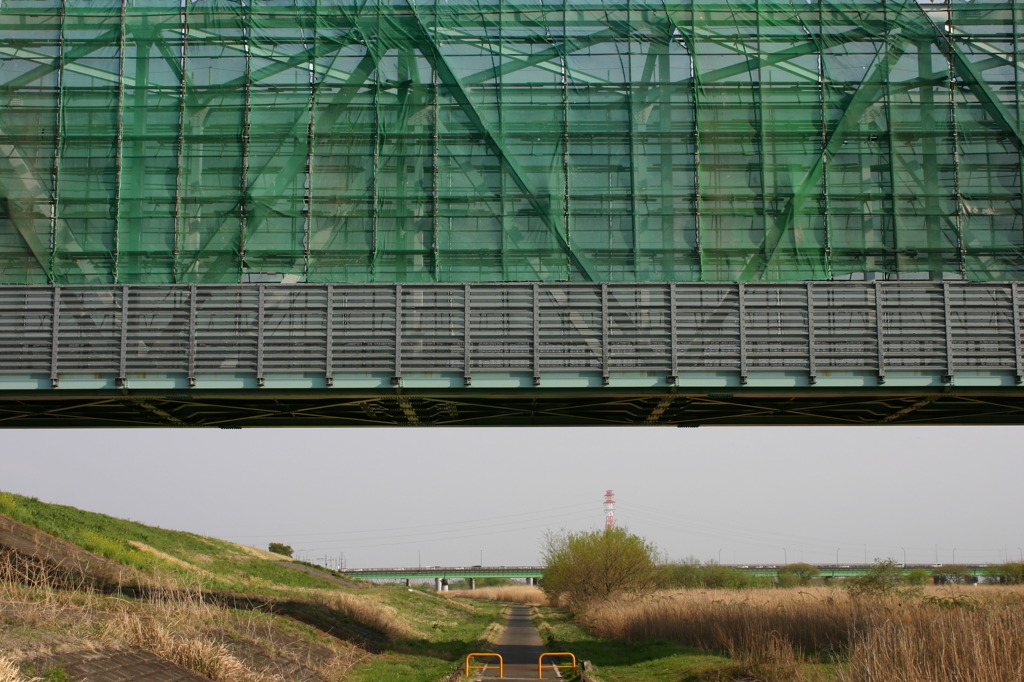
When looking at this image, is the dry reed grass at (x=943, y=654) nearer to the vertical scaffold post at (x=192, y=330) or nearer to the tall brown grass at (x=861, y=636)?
the tall brown grass at (x=861, y=636)

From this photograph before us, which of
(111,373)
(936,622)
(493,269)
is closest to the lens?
(936,622)

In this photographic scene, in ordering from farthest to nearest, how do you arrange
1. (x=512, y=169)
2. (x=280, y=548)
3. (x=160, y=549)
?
1. (x=280, y=548)
2. (x=160, y=549)
3. (x=512, y=169)

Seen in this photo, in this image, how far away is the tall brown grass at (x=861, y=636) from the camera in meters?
17.6

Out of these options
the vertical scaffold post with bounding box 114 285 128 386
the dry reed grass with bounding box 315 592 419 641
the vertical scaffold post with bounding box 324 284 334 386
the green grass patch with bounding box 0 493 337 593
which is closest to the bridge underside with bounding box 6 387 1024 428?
the vertical scaffold post with bounding box 114 285 128 386

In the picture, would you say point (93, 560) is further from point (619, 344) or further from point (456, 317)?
point (619, 344)

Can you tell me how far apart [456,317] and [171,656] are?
1200cm

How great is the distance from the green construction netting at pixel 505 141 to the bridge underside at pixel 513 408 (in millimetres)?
3641

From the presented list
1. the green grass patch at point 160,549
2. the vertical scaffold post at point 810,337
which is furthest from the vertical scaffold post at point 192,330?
the vertical scaffold post at point 810,337

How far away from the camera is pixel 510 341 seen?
29.8 m

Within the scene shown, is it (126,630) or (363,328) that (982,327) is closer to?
(363,328)

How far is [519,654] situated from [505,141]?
1958 centimetres

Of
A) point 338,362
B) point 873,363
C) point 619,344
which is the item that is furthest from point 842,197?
point 338,362

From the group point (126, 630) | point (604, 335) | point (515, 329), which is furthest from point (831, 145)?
point (126, 630)

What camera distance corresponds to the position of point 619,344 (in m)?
29.8
